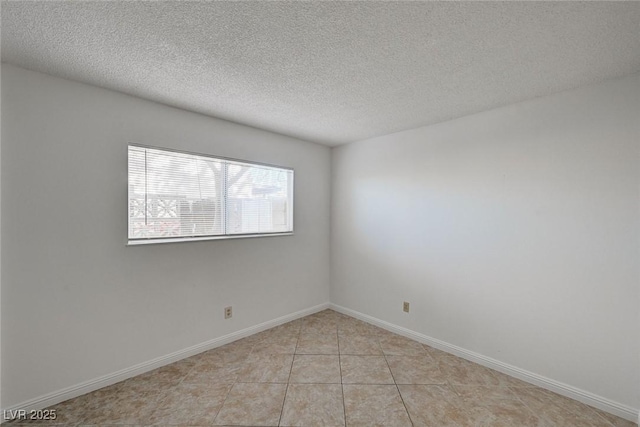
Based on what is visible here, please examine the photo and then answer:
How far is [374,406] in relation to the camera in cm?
192

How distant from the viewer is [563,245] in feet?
6.84

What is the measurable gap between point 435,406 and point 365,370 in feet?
2.00

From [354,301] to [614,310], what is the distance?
7.94 ft

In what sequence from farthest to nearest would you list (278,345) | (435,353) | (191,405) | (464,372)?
(278,345)
(435,353)
(464,372)
(191,405)

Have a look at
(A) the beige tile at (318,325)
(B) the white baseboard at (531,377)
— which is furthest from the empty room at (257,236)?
(A) the beige tile at (318,325)

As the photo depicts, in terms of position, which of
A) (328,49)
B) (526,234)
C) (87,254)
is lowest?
(87,254)

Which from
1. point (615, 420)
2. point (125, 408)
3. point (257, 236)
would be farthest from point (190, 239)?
point (615, 420)

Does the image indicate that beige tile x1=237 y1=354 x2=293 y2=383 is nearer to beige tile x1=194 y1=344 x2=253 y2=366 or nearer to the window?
beige tile x1=194 y1=344 x2=253 y2=366

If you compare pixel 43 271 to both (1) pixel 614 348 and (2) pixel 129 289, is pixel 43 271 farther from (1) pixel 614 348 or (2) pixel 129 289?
(1) pixel 614 348

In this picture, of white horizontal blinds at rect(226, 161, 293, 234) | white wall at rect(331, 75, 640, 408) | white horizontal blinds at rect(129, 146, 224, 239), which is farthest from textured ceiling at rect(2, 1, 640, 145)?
white horizontal blinds at rect(226, 161, 293, 234)

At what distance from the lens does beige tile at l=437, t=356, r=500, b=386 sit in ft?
7.27

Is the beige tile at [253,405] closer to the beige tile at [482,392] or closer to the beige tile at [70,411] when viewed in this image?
the beige tile at [70,411]

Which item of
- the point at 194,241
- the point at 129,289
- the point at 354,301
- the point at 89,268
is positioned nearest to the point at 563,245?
the point at 354,301

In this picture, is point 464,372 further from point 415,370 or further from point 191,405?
point 191,405
